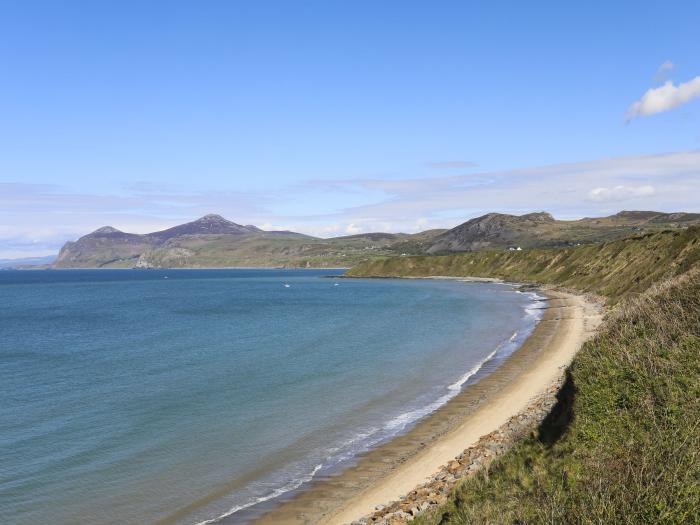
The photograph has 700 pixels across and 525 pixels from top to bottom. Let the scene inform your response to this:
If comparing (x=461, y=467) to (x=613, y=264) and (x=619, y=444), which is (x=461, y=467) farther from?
(x=613, y=264)

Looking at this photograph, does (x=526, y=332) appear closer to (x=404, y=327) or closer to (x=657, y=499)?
(x=404, y=327)

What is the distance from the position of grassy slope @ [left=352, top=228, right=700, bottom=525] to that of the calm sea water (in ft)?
28.9

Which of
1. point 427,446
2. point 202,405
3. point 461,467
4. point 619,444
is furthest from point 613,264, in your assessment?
point 619,444

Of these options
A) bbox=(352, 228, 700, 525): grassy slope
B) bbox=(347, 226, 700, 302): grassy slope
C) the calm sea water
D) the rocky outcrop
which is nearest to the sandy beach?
the rocky outcrop

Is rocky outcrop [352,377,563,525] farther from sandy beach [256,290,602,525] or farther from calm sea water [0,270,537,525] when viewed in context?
calm sea water [0,270,537,525]

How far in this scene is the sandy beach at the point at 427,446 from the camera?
19.3 m

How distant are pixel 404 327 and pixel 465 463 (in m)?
49.9

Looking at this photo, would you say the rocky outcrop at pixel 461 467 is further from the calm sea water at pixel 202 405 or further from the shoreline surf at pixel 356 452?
the calm sea water at pixel 202 405

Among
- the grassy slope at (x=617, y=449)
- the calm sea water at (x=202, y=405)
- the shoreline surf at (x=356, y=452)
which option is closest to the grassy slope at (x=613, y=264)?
the calm sea water at (x=202, y=405)

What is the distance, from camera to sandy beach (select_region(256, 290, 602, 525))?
63.4ft

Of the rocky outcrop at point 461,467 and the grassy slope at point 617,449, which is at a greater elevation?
the grassy slope at point 617,449

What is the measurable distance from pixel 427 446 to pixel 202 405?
15.4 m

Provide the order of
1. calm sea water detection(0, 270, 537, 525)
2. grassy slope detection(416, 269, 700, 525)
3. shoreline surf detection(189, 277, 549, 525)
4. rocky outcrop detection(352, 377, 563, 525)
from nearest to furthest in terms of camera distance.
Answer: grassy slope detection(416, 269, 700, 525), rocky outcrop detection(352, 377, 563, 525), shoreline surf detection(189, 277, 549, 525), calm sea water detection(0, 270, 537, 525)

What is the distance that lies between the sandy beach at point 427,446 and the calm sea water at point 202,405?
128 centimetres
